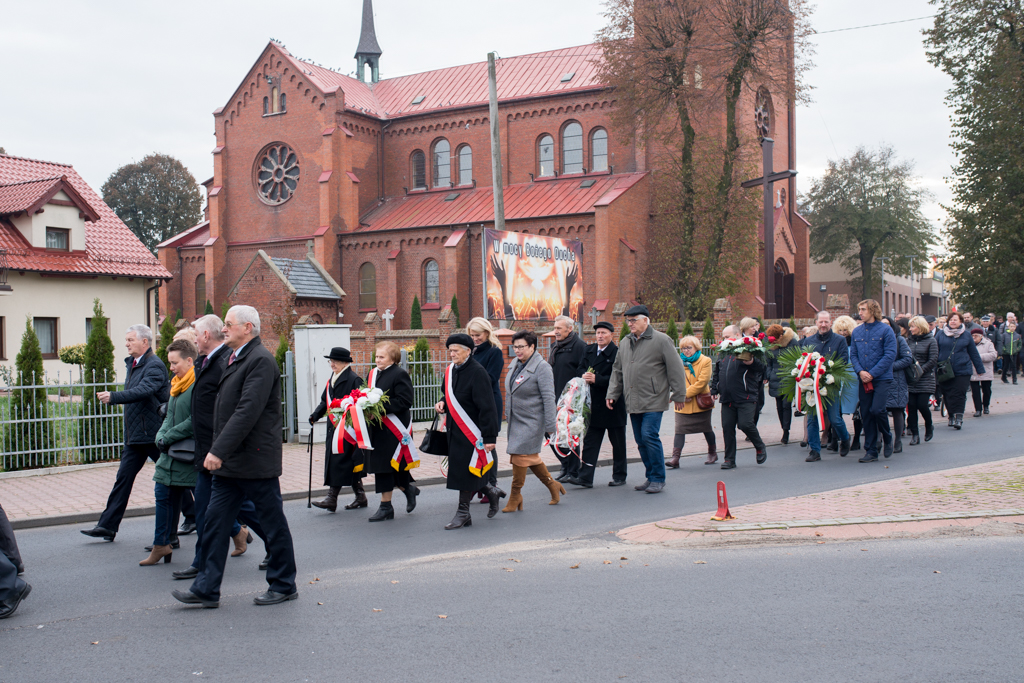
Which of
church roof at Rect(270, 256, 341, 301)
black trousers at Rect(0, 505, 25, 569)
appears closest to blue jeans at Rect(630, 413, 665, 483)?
black trousers at Rect(0, 505, 25, 569)

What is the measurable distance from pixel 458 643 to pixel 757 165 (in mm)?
33386

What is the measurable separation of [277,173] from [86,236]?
1472 cm

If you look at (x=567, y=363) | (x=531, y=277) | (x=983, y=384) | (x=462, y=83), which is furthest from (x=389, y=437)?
(x=462, y=83)

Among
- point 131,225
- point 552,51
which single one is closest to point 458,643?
point 552,51

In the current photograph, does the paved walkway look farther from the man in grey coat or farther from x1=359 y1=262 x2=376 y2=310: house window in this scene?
x1=359 y1=262 x2=376 y2=310: house window

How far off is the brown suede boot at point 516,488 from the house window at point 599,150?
31211mm

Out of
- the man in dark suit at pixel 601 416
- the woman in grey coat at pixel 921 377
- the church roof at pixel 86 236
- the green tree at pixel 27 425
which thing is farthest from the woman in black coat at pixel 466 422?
the church roof at pixel 86 236

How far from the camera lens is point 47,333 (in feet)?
88.9

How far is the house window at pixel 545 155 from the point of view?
39.6 metres

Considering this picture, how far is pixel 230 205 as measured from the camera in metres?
43.6

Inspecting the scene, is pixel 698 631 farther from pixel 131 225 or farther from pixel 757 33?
pixel 131 225

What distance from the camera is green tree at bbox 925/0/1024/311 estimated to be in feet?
102

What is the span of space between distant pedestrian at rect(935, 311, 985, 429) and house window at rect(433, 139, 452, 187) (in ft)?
99.2

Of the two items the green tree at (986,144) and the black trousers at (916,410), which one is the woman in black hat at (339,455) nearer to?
the black trousers at (916,410)
